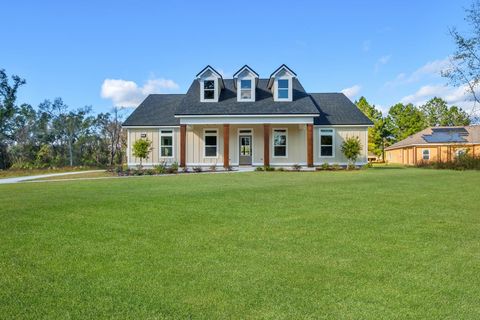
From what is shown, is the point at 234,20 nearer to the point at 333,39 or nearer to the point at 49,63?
the point at 333,39

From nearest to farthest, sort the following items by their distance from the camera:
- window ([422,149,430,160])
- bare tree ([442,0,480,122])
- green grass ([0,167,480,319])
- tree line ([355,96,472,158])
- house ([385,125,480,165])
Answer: green grass ([0,167,480,319]) < bare tree ([442,0,480,122]) < house ([385,125,480,165]) < window ([422,149,430,160]) < tree line ([355,96,472,158])

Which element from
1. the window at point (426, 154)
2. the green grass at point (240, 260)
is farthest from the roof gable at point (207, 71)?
the window at point (426, 154)

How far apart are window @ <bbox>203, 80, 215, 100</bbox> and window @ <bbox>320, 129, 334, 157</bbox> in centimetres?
772

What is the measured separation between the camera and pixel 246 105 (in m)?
22.7

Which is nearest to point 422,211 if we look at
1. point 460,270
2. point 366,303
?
point 460,270

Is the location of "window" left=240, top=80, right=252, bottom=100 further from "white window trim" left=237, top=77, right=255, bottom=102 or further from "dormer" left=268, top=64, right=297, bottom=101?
"dormer" left=268, top=64, right=297, bottom=101

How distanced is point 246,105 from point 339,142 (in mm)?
6800

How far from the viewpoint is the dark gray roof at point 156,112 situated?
24.0 metres

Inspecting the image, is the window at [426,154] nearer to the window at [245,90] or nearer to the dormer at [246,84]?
the dormer at [246,84]

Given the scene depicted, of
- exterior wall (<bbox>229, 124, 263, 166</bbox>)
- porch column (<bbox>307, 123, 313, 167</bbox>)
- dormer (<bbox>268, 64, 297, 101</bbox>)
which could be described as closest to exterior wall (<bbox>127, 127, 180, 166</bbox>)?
exterior wall (<bbox>229, 124, 263, 166</bbox>)

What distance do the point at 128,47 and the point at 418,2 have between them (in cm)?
1650

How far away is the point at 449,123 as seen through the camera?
196ft

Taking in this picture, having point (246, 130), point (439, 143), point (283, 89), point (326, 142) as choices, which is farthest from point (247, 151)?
point (439, 143)

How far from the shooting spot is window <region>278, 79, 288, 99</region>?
23.2 meters
